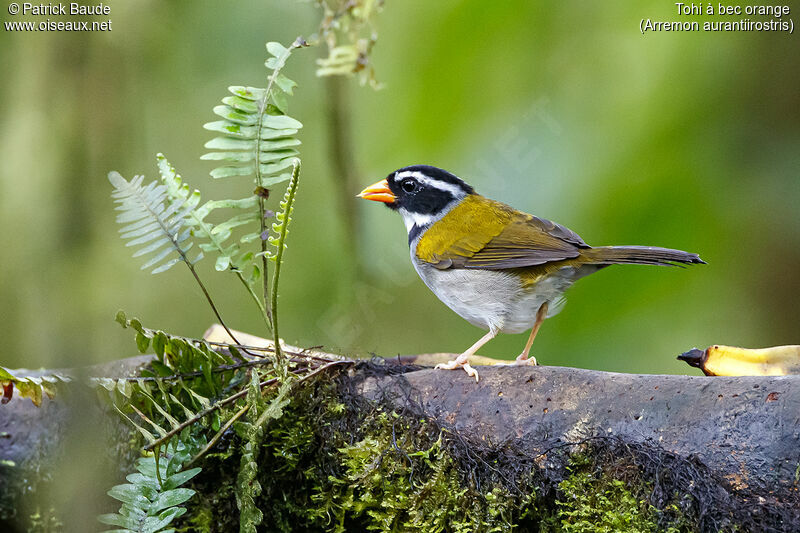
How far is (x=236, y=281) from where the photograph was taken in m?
6.53

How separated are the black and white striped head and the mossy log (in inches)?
58.0

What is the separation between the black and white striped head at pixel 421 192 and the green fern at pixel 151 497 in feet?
6.89

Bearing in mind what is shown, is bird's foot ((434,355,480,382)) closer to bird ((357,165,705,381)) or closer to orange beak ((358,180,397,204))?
bird ((357,165,705,381))

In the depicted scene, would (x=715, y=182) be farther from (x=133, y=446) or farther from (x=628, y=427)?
(x=133, y=446)

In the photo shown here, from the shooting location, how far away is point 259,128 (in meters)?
2.87

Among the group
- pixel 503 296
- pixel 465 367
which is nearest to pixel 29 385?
pixel 465 367

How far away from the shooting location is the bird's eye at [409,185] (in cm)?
410

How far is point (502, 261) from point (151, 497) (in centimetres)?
198

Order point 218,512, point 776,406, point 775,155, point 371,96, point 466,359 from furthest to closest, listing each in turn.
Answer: point 371,96 < point 775,155 < point 466,359 < point 218,512 < point 776,406

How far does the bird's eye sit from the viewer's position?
410 centimetres

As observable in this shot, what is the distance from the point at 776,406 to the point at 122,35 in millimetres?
3067

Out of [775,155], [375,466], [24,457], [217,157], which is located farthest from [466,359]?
[775,155]

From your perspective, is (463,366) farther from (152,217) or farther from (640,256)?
(152,217)

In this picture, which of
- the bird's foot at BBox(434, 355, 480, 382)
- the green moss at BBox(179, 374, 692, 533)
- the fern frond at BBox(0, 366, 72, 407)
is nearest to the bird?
the bird's foot at BBox(434, 355, 480, 382)
